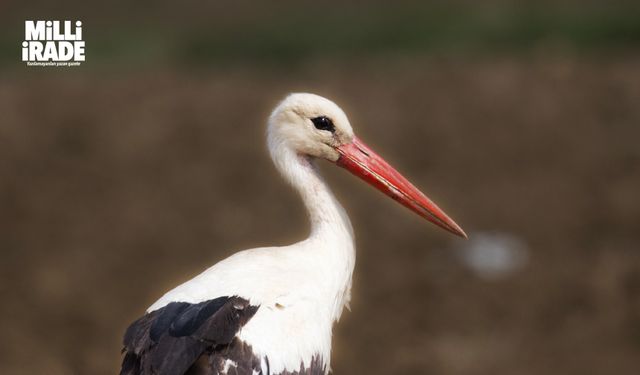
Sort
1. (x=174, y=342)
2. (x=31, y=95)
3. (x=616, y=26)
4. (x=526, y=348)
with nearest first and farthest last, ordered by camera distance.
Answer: (x=174, y=342) < (x=526, y=348) < (x=31, y=95) < (x=616, y=26)

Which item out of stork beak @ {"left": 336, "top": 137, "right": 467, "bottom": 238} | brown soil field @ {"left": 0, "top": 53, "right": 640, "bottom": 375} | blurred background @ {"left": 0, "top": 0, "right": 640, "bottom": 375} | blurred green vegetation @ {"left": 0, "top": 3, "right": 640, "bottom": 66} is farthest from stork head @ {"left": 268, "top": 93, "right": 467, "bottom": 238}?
blurred green vegetation @ {"left": 0, "top": 3, "right": 640, "bottom": 66}

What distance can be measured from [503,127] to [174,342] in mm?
12574

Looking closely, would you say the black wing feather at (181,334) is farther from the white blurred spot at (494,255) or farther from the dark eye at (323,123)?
the white blurred spot at (494,255)

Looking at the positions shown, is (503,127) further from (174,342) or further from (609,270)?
(174,342)

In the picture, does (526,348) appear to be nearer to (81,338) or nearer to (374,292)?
(374,292)

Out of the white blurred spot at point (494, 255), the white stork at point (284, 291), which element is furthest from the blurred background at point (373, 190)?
the white stork at point (284, 291)

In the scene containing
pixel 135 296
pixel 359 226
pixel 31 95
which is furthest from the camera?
pixel 31 95

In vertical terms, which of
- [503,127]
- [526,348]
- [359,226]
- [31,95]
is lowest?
[526,348]

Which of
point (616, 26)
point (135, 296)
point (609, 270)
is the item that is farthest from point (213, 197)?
point (616, 26)

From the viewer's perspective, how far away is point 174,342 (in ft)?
16.0

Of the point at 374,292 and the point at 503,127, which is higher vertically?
the point at 503,127

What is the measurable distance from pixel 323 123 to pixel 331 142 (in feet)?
0.37

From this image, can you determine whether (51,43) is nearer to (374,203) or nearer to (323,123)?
(374,203)

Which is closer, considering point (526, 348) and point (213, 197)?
point (526, 348)
